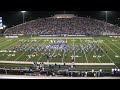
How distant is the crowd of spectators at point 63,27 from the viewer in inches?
1110

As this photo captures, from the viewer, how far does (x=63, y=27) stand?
97.5ft

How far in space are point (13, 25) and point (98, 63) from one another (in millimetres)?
16484

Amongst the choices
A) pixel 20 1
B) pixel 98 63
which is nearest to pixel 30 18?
pixel 98 63

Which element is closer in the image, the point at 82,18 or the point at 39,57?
the point at 39,57

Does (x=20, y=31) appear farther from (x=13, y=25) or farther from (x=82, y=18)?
(x=82, y=18)

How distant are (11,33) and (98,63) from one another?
17.9m

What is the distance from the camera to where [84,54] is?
14.5 m

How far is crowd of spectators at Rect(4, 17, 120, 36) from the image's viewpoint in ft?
92.5

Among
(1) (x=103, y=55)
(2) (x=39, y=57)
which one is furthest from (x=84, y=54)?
(2) (x=39, y=57)
